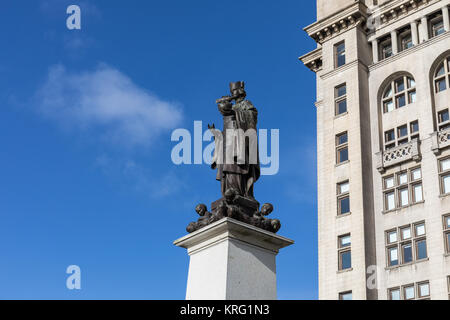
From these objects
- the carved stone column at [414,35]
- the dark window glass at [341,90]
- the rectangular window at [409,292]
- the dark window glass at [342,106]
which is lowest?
the rectangular window at [409,292]

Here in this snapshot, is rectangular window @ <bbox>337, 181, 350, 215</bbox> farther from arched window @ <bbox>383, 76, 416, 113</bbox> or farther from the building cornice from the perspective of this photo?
the building cornice

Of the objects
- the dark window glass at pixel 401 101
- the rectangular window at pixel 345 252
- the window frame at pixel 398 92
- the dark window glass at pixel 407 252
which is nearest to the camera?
the dark window glass at pixel 407 252

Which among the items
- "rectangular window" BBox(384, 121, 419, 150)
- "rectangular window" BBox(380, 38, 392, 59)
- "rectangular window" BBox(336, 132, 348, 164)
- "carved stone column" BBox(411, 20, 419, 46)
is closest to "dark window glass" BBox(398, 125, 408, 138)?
"rectangular window" BBox(384, 121, 419, 150)

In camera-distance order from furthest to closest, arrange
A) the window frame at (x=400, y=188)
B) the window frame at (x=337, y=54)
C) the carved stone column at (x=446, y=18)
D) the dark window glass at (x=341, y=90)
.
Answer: the window frame at (x=337, y=54) → the dark window glass at (x=341, y=90) → the carved stone column at (x=446, y=18) → the window frame at (x=400, y=188)

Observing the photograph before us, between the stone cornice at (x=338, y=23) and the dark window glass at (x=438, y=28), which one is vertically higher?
the stone cornice at (x=338, y=23)

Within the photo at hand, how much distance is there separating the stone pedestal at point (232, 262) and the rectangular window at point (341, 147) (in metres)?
35.5

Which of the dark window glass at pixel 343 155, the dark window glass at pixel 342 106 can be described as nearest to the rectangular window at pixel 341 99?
the dark window glass at pixel 342 106

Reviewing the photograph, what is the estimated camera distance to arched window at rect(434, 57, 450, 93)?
146ft

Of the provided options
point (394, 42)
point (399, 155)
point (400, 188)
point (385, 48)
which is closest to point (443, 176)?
point (400, 188)

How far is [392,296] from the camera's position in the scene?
41594 millimetres

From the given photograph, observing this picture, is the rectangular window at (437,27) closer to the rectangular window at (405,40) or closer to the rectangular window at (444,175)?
the rectangular window at (405,40)

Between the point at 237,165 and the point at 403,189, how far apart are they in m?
32.6

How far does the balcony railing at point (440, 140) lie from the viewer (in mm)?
42250
